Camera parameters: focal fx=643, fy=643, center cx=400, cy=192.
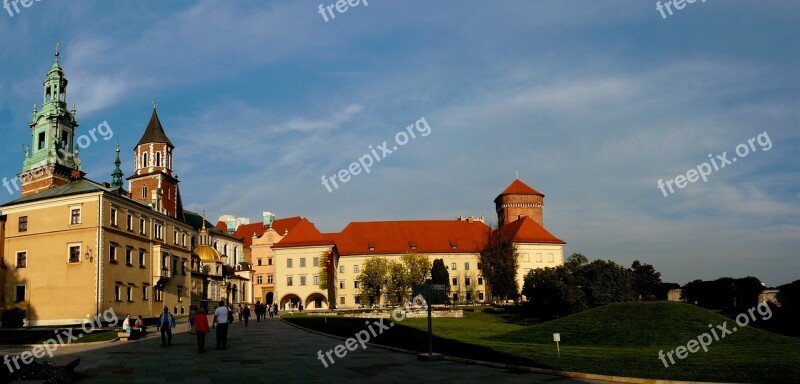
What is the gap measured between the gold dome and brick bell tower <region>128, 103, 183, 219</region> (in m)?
7.35

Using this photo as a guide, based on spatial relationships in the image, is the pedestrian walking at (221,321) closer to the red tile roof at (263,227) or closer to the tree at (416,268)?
the tree at (416,268)

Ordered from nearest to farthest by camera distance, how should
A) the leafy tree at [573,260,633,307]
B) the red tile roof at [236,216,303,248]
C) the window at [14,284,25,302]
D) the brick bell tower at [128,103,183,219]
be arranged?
the window at [14,284,25,302] < the leafy tree at [573,260,633,307] < the brick bell tower at [128,103,183,219] < the red tile roof at [236,216,303,248]

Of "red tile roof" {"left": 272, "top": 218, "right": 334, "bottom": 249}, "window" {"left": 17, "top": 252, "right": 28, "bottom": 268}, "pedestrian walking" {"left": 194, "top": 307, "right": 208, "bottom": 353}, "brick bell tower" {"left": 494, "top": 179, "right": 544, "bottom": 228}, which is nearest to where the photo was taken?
"pedestrian walking" {"left": 194, "top": 307, "right": 208, "bottom": 353}

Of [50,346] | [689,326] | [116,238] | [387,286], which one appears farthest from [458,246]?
[50,346]

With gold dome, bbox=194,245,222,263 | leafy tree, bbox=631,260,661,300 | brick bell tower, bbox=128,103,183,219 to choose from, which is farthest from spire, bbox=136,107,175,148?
leafy tree, bbox=631,260,661,300

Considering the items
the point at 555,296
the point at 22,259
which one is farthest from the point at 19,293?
the point at 555,296

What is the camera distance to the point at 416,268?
93125 millimetres

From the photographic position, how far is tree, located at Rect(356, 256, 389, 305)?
301 feet

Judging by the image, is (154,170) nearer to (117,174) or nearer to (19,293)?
(117,174)

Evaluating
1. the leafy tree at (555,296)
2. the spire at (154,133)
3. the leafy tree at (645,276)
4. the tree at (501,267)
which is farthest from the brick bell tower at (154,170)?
the leafy tree at (645,276)

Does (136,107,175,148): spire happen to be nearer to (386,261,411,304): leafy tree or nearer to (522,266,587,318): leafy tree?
(386,261,411,304): leafy tree

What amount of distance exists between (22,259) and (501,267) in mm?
58764

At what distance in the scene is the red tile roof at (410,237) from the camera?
352 ft

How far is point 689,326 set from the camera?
3544 cm
